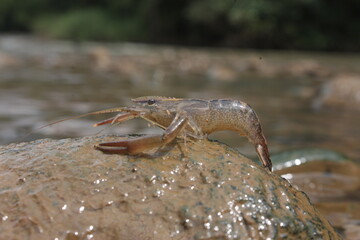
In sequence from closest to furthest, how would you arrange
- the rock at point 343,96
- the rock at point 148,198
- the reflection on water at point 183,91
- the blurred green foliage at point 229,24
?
the rock at point 148,198 < the reflection on water at point 183,91 < the rock at point 343,96 < the blurred green foliage at point 229,24

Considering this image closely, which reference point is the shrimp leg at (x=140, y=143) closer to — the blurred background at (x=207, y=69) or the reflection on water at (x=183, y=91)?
the blurred background at (x=207, y=69)

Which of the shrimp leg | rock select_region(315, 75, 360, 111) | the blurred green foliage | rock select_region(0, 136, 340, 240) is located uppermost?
the shrimp leg

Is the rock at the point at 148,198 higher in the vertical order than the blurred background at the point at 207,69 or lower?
higher

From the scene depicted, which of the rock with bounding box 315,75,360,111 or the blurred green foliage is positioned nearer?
the rock with bounding box 315,75,360,111

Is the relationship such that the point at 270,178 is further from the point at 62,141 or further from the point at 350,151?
the point at 350,151

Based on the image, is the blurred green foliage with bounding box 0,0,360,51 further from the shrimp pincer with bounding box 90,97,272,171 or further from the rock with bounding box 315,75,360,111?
the shrimp pincer with bounding box 90,97,272,171

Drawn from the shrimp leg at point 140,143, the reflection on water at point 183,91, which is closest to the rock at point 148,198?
the shrimp leg at point 140,143

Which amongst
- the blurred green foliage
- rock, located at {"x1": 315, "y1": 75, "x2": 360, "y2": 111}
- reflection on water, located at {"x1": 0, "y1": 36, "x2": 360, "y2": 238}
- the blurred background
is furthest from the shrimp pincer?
the blurred green foliage
